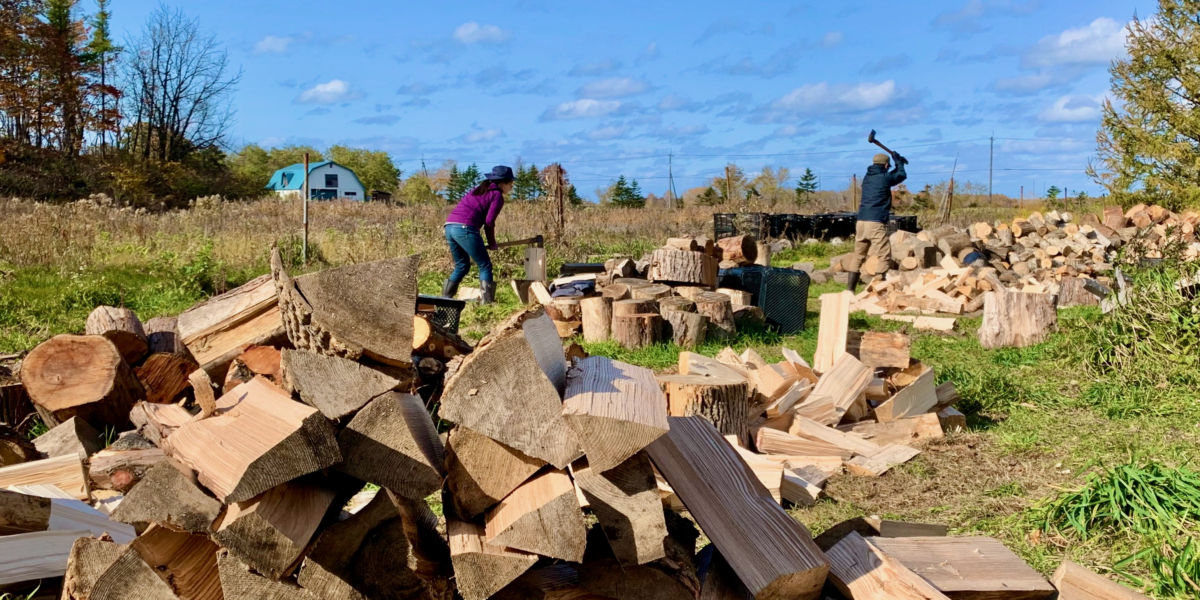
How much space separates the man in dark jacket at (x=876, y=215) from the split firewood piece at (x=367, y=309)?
11567mm

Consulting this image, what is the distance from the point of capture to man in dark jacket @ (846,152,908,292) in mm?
13109

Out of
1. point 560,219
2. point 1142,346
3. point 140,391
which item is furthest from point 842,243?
point 140,391

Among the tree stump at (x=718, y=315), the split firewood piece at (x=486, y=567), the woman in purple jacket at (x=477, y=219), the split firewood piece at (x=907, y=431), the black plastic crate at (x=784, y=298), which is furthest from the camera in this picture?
the woman in purple jacket at (x=477, y=219)

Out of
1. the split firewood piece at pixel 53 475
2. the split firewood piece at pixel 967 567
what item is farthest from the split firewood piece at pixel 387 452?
the split firewood piece at pixel 53 475

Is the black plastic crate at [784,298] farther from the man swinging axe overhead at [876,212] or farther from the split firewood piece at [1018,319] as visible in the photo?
the man swinging axe overhead at [876,212]

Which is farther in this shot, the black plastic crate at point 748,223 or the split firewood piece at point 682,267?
the black plastic crate at point 748,223

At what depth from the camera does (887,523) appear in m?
2.97

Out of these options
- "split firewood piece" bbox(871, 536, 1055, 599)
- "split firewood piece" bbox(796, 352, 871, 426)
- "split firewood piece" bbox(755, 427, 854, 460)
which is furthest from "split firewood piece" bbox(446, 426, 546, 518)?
"split firewood piece" bbox(796, 352, 871, 426)

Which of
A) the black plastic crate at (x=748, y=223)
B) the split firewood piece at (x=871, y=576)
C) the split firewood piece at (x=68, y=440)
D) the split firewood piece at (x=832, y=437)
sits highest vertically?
the black plastic crate at (x=748, y=223)

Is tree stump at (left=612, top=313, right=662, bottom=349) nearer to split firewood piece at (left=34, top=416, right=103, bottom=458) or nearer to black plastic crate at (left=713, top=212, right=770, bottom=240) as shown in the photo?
split firewood piece at (left=34, top=416, right=103, bottom=458)

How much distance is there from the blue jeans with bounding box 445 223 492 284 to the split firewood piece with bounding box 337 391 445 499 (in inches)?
299

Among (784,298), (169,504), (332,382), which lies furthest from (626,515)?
(784,298)

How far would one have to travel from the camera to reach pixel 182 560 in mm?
2488

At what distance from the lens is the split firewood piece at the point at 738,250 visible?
11.2 m
